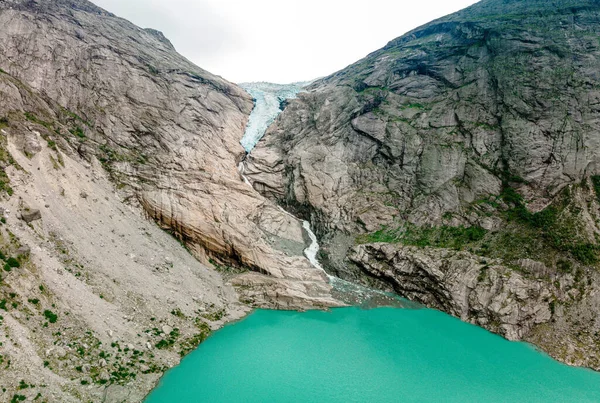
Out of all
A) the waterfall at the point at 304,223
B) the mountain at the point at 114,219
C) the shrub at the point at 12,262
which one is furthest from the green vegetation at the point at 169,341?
the waterfall at the point at 304,223

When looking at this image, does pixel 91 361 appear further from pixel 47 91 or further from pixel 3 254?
pixel 47 91

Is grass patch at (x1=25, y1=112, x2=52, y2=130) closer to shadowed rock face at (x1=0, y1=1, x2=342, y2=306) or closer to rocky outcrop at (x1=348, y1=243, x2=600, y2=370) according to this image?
shadowed rock face at (x1=0, y1=1, x2=342, y2=306)

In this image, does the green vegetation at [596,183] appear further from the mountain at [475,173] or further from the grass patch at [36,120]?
the grass patch at [36,120]

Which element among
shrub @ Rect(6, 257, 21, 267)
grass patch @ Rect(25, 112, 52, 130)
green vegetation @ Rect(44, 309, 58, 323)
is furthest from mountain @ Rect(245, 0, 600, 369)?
shrub @ Rect(6, 257, 21, 267)

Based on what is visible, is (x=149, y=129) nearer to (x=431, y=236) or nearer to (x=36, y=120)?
(x=36, y=120)

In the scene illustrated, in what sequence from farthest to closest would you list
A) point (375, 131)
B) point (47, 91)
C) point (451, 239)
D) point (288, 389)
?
1. point (375, 131)
2. point (47, 91)
3. point (451, 239)
4. point (288, 389)

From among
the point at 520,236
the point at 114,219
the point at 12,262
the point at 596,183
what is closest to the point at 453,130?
the point at 596,183

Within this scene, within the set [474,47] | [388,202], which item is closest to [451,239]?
[388,202]
